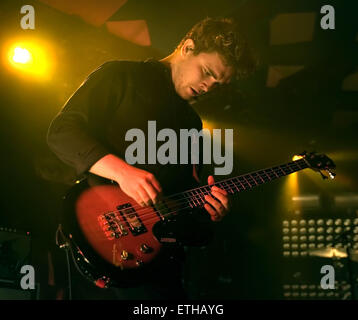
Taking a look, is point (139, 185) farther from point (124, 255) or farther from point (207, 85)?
point (207, 85)

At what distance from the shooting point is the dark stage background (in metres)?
2.46

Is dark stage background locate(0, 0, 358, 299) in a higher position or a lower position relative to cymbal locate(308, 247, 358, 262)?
higher

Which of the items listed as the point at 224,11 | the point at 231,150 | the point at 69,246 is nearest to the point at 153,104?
the point at 69,246

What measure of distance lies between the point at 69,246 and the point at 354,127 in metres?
3.03

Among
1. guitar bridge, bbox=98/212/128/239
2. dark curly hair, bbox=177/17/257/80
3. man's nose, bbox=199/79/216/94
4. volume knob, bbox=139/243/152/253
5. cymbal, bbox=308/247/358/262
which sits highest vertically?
dark curly hair, bbox=177/17/257/80

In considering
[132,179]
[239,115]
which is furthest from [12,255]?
[239,115]

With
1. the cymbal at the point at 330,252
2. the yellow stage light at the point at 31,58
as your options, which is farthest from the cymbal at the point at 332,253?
the yellow stage light at the point at 31,58

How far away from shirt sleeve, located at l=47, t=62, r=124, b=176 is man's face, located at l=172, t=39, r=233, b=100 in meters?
0.34

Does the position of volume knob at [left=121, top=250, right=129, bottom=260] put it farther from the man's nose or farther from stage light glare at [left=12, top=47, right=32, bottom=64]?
stage light glare at [left=12, top=47, right=32, bottom=64]

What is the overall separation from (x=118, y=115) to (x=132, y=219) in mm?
511

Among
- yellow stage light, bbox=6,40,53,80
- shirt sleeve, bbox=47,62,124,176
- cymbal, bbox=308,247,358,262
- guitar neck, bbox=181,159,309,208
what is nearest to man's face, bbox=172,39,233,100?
shirt sleeve, bbox=47,62,124,176

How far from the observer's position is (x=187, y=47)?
189cm

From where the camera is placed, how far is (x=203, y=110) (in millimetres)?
3051

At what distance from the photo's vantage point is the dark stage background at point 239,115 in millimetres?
2455
